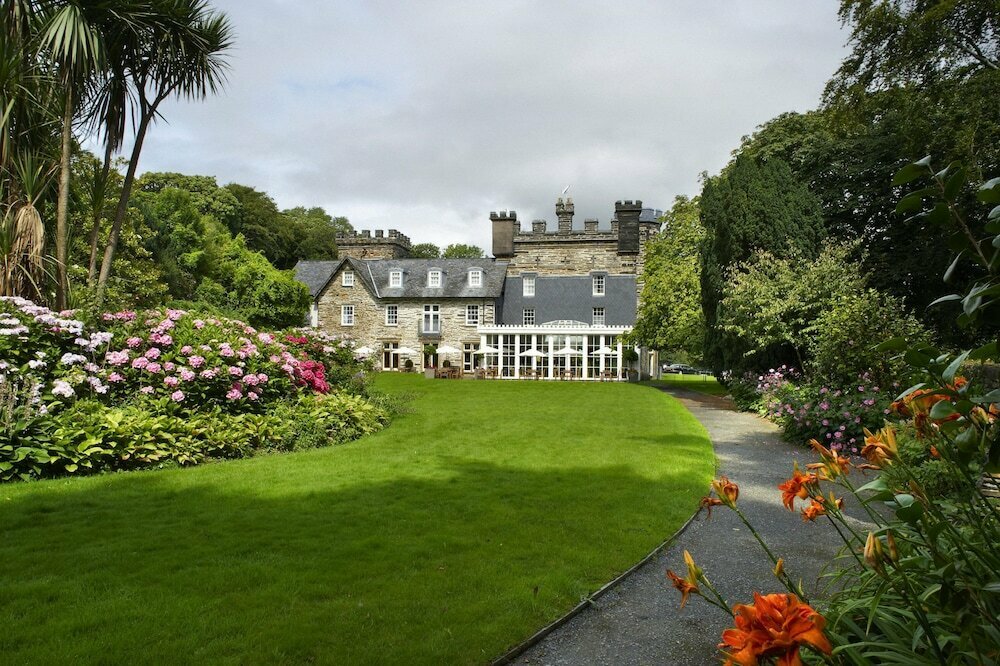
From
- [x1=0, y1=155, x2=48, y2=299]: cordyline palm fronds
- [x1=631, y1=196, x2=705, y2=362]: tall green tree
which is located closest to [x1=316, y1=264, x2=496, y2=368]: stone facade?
[x1=631, y1=196, x2=705, y2=362]: tall green tree

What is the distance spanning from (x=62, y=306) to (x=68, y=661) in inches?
293

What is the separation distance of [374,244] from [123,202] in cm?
4161

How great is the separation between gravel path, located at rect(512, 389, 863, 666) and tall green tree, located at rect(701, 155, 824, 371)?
11.8 meters

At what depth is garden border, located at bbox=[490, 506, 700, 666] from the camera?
140 inches

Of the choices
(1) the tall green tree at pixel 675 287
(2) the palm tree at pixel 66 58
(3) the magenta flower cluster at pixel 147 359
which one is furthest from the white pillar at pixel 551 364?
(2) the palm tree at pixel 66 58

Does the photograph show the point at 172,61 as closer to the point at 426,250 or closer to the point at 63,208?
the point at 63,208

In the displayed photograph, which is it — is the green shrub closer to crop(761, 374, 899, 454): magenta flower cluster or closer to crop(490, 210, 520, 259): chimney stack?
crop(761, 374, 899, 454): magenta flower cluster

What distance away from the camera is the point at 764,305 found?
1599 cm

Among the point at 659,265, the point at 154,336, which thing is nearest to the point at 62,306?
the point at 154,336

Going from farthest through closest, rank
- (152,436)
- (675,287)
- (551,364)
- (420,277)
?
(420,277), (551,364), (675,287), (152,436)

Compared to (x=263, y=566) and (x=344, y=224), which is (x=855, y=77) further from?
(x=344, y=224)

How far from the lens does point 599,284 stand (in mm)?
42375

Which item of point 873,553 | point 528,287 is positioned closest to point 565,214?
point 528,287

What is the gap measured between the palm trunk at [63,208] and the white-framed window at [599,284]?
35150mm
